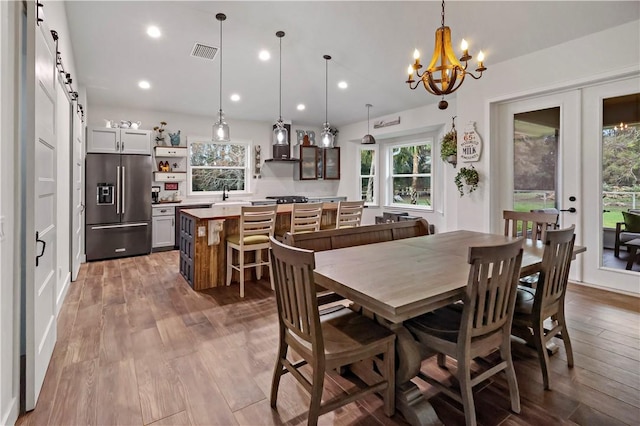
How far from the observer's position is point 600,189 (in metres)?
3.56

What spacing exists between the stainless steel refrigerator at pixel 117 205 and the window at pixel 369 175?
14.8 ft

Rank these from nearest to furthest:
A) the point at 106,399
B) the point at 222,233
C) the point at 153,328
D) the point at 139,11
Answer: the point at 106,399 < the point at 153,328 < the point at 139,11 < the point at 222,233

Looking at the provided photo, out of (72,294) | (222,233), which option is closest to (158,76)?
(222,233)

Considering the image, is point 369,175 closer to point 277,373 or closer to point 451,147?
point 451,147

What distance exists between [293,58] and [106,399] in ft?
14.4

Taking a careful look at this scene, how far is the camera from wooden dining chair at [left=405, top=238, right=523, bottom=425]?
1479 mm

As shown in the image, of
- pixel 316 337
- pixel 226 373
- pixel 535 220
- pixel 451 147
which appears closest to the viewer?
pixel 316 337

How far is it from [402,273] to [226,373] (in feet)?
4.25

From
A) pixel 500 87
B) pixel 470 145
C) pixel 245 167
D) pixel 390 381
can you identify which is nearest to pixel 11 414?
pixel 390 381

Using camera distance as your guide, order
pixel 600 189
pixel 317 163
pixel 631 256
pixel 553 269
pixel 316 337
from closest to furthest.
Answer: pixel 316 337 → pixel 553 269 → pixel 631 256 → pixel 600 189 → pixel 317 163

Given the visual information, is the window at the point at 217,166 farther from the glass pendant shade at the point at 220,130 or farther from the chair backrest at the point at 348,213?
the chair backrest at the point at 348,213

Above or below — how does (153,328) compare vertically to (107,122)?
below

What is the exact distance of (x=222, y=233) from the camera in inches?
153

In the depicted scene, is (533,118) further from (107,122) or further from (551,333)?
(107,122)
